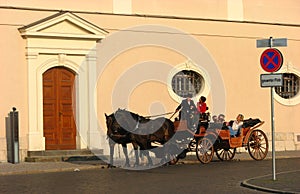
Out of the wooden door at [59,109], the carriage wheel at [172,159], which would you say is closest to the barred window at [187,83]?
the wooden door at [59,109]

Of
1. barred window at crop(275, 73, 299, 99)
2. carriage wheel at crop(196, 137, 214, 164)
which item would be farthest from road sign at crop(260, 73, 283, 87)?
barred window at crop(275, 73, 299, 99)

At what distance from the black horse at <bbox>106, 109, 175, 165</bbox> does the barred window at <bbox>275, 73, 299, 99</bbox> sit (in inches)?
362

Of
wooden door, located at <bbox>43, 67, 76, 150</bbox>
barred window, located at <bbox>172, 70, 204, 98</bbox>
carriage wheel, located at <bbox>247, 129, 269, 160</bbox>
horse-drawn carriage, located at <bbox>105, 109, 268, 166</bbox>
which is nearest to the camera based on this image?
horse-drawn carriage, located at <bbox>105, 109, 268, 166</bbox>

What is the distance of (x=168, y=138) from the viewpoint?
21.5m

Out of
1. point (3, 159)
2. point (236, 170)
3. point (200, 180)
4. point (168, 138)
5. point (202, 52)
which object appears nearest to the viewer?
point (200, 180)

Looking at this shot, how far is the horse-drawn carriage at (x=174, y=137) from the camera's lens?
20.8m

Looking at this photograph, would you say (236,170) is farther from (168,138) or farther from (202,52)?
(202,52)

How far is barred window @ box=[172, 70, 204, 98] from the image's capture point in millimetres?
26938

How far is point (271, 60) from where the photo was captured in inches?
622

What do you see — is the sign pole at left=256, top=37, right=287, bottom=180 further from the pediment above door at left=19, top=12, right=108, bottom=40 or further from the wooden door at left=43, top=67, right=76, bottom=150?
the wooden door at left=43, top=67, right=76, bottom=150

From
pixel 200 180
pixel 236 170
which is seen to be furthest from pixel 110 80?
pixel 200 180

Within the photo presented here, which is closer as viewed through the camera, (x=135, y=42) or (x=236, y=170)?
(x=236, y=170)

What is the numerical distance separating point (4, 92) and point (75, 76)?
2725 mm

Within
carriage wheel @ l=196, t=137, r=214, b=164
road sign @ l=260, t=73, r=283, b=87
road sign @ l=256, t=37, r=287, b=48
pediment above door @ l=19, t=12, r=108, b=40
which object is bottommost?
carriage wheel @ l=196, t=137, r=214, b=164
